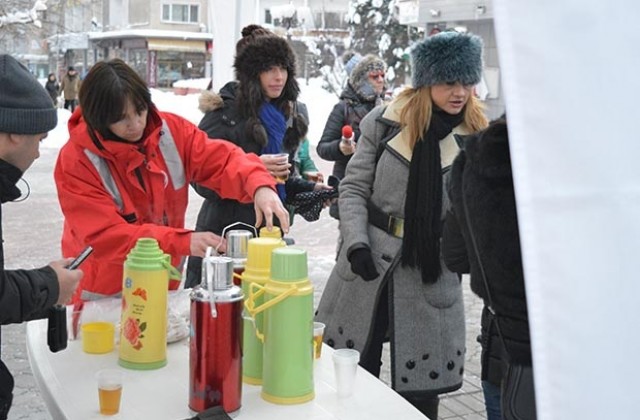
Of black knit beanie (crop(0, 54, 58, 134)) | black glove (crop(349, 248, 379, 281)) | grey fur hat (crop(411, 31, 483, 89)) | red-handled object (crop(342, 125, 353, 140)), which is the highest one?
grey fur hat (crop(411, 31, 483, 89))

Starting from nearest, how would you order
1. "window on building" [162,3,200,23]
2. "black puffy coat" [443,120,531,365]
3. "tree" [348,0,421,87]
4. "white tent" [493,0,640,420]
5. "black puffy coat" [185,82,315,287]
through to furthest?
"white tent" [493,0,640,420], "black puffy coat" [443,120,531,365], "black puffy coat" [185,82,315,287], "tree" [348,0,421,87], "window on building" [162,3,200,23]

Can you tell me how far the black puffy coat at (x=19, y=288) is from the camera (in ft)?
5.34

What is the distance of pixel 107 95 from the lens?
2316mm

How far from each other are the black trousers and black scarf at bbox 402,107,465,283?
7.5 inches

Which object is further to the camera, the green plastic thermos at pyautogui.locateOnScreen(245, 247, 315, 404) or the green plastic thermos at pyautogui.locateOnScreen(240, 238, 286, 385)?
the green plastic thermos at pyautogui.locateOnScreen(240, 238, 286, 385)

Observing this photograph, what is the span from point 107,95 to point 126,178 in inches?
10.5

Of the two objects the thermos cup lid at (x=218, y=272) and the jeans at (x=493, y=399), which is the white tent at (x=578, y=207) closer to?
the thermos cup lid at (x=218, y=272)

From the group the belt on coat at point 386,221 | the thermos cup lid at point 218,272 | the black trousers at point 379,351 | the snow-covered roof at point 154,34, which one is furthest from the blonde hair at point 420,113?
the snow-covered roof at point 154,34

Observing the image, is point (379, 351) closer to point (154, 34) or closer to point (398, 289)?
point (398, 289)

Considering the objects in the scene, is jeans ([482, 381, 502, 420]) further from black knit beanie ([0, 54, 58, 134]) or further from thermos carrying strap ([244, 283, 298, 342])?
black knit beanie ([0, 54, 58, 134])

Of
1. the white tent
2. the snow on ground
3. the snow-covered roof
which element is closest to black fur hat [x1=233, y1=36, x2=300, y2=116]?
the white tent

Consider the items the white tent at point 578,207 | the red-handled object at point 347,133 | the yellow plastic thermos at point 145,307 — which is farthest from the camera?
the red-handled object at point 347,133

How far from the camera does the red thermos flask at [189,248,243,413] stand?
1641 mm

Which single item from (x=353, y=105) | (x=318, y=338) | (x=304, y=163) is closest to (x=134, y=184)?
(x=318, y=338)
